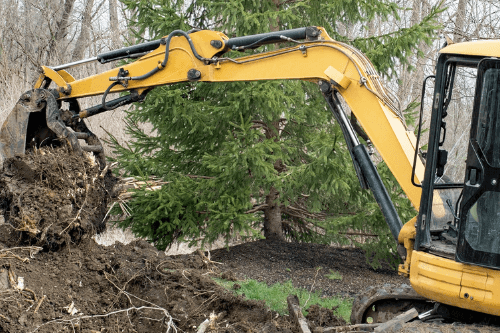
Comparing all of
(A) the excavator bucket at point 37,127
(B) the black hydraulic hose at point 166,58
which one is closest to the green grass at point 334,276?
(A) the excavator bucket at point 37,127

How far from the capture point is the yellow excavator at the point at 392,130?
308 cm

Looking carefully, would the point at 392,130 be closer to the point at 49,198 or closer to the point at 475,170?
the point at 475,170

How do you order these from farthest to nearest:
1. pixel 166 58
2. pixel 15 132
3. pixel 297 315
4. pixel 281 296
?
pixel 281 296, pixel 15 132, pixel 166 58, pixel 297 315

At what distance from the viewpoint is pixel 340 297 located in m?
6.17

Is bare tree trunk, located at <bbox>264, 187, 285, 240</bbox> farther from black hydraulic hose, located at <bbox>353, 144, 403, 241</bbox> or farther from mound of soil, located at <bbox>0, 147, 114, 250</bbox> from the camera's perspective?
black hydraulic hose, located at <bbox>353, 144, 403, 241</bbox>

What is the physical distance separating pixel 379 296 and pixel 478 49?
7.26 ft

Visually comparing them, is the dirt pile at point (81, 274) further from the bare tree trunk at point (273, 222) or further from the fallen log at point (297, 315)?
the bare tree trunk at point (273, 222)

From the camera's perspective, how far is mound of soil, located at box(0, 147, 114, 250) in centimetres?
497

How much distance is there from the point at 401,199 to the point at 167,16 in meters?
4.14

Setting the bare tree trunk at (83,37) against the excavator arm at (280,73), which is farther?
the bare tree trunk at (83,37)

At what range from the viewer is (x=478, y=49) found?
3.18m

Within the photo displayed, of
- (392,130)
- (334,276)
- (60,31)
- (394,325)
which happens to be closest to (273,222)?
(334,276)

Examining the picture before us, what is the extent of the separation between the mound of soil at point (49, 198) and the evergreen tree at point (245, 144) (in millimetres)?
1481

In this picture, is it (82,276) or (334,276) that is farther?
(334,276)
